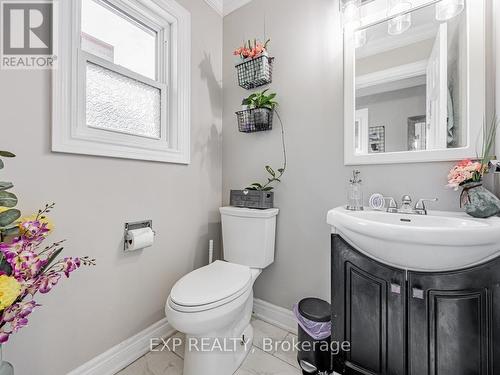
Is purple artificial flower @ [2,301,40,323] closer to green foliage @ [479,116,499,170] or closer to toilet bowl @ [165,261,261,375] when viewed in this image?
toilet bowl @ [165,261,261,375]

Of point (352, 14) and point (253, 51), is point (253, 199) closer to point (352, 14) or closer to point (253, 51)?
point (253, 51)

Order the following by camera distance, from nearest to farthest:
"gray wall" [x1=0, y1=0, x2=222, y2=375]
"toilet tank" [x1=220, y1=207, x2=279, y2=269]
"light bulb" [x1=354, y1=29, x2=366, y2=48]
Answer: "gray wall" [x1=0, y1=0, x2=222, y2=375]
"light bulb" [x1=354, y1=29, x2=366, y2=48]
"toilet tank" [x1=220, y1=207, x2=279, y2=269]

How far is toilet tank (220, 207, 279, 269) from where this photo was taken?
58.6 inches

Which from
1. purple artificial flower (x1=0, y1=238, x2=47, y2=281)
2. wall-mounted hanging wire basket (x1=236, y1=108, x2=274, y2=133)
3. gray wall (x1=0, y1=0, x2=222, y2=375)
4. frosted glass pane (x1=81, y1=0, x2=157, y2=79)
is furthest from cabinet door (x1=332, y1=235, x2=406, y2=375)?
frosted glass pane (x1=81, y1=0, x2=157, y2=79)

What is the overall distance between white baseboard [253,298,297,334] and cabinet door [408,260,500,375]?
0.80 metres

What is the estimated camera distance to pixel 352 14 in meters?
1.31

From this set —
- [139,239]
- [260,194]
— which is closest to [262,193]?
[260,194]

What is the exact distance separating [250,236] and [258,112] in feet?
2.68

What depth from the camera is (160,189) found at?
1.46 m

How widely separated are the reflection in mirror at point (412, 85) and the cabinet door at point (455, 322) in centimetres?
63

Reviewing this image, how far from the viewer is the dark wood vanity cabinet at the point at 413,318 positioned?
0.79m

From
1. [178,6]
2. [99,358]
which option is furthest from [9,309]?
[178,6]

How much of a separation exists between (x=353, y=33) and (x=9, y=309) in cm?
194

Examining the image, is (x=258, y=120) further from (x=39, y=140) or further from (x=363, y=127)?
(x=39, y=140)
